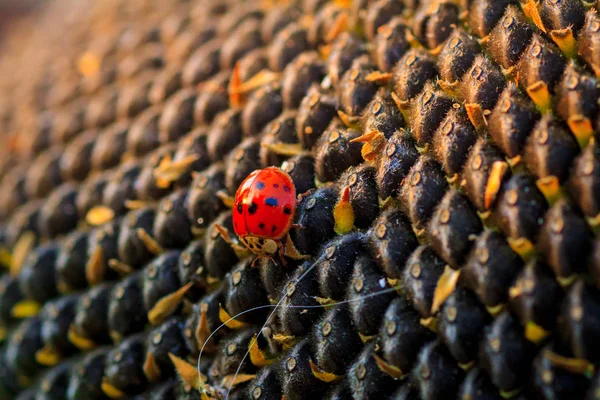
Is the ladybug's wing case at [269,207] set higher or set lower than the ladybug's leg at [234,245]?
higher

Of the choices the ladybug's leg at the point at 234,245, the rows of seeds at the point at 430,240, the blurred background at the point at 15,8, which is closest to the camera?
the rows of seeds at the point at 430,240

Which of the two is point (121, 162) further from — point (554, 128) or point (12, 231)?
point (554, 128)

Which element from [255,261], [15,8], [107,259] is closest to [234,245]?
[255,261]

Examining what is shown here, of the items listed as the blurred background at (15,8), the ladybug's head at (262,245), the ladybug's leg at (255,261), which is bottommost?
the ladybug's leg at (255,261)

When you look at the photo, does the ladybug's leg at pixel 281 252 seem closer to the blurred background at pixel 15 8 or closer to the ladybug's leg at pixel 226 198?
the ladybug's leg at pixel 226 198

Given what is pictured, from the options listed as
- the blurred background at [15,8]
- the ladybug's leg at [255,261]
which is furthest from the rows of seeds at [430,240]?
the blurred background at [15,8]

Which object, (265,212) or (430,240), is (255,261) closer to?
(265,212)

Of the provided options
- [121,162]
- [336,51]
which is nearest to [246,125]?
[336,51]
